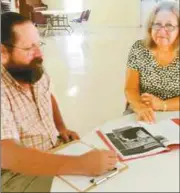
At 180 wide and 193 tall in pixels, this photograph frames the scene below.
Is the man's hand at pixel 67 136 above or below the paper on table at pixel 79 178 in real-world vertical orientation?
below

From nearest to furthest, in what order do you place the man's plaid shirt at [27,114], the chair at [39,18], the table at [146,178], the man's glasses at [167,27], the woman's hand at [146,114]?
the table at [146,178], the man's plaid shirt at [27,114], the woman's hand at [146,114], the man's glasses at [167,27], the chair at [39,18]

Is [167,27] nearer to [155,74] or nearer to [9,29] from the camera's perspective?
[155,74]

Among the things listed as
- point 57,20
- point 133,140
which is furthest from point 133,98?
point 57,20

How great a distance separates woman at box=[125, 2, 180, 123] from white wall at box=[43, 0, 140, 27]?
4.46 metres

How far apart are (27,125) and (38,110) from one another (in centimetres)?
9

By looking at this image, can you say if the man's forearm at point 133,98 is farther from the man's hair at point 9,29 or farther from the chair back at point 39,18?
the chair back at point 39,18

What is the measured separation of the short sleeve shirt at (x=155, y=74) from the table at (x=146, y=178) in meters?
0.66

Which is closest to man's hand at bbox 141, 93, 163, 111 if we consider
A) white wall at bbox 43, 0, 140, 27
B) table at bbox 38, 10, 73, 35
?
white wall at bbox 43, 0, 140, 27

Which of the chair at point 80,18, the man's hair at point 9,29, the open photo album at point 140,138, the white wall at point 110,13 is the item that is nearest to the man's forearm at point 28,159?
the open photo album at point 140,138

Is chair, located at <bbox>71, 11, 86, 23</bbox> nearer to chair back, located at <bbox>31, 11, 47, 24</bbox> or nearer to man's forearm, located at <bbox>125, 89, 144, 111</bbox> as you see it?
chair back, located at <bbox>31, 11, 47, 24</bbox>

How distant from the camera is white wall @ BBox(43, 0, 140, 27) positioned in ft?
21.9

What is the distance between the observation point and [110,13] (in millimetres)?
7496

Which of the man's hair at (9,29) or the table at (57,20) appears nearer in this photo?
the man's hair at (9,29)

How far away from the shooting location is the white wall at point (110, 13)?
6.68 m
